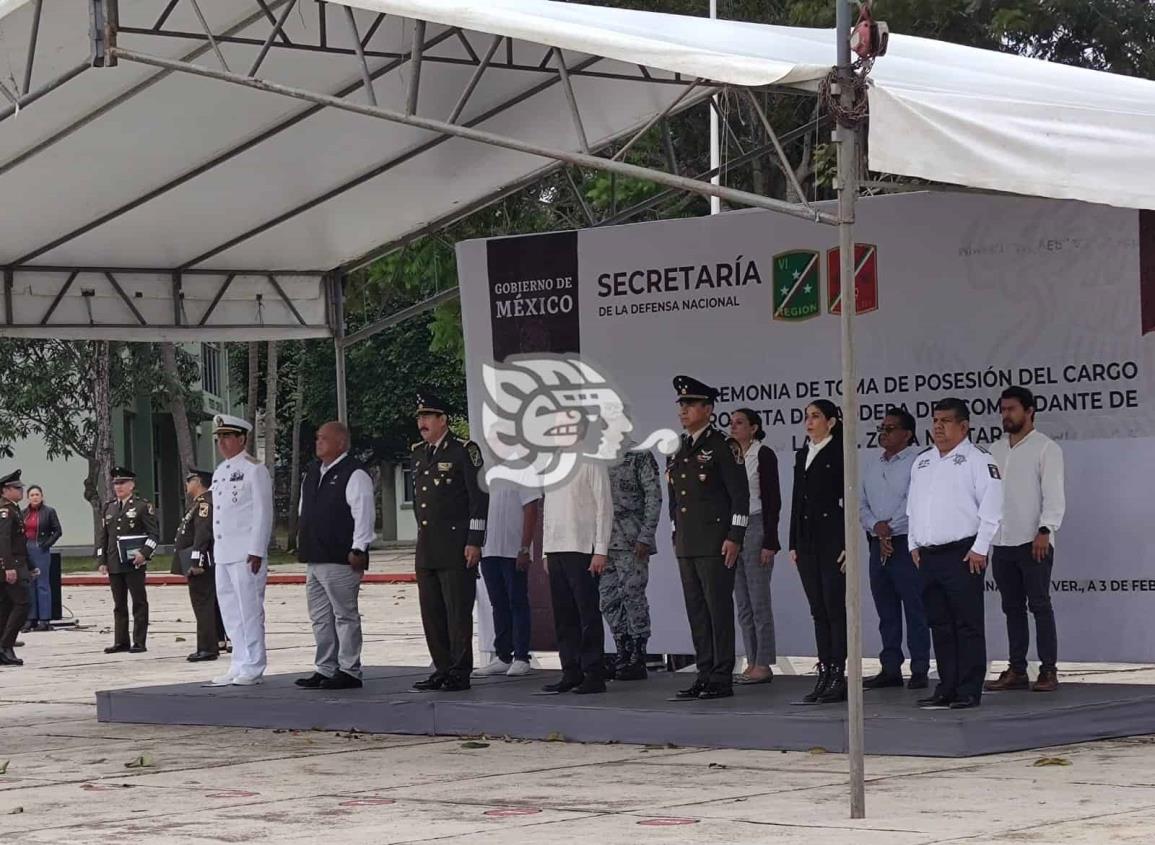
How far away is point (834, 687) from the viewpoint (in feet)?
37.1

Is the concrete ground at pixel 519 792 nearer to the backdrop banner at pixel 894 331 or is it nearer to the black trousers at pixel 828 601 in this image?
the black trousers at pixel 828 601

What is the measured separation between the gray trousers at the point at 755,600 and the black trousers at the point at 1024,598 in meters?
1.66

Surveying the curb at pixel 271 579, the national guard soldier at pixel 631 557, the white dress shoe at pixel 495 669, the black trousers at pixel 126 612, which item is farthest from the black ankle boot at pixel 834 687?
the curb at pixel 271 579

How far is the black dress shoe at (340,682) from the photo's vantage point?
43.5 ft

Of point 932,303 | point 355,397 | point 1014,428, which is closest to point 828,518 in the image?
point 1014,428

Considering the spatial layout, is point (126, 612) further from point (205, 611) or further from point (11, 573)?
point (205, 611)

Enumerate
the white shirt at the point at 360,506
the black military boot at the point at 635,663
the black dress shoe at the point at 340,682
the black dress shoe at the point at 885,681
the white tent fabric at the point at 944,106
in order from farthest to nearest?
the black military boot at the point at 635,663, the black dress shoe at the point at 340,682, the white shirt at the point at 360,506, the black dress shoe at the point at 885,681, the white tent fabric at the point at 944,106

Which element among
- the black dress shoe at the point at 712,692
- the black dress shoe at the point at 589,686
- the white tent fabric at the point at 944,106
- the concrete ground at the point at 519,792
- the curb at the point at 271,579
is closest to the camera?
the concrete ground at the point at 519,792

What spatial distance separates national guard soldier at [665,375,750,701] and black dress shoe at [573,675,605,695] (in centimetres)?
79

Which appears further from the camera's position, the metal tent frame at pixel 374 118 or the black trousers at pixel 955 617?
the black trousers at pixel 955 617

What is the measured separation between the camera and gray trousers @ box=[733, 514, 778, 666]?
1314cm

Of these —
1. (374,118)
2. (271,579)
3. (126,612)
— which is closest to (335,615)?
(374,118)

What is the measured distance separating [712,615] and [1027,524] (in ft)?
6.08

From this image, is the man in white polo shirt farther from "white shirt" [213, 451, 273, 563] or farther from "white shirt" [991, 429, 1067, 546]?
"white shirt" [213, 451, 273, 563]
